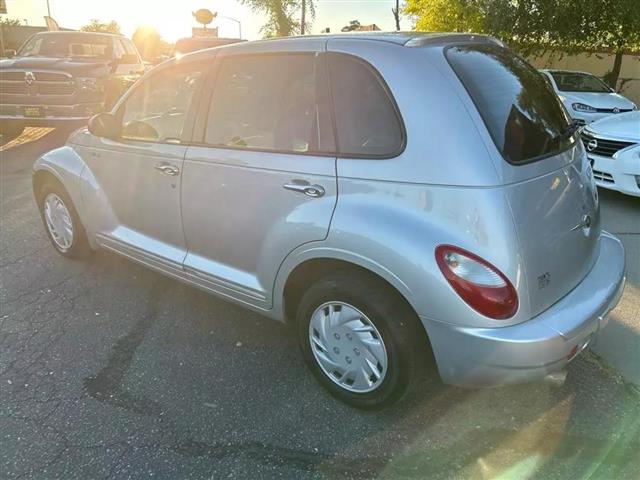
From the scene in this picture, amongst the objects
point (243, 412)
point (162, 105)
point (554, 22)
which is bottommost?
point (243, 412)

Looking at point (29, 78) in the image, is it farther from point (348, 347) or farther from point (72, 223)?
point (348, 347)

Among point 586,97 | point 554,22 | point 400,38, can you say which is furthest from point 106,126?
point 554,22

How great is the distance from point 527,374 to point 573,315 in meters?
0.34

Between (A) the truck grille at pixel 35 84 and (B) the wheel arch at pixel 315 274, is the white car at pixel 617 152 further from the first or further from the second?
(A) the truck grille at pixel 35 84

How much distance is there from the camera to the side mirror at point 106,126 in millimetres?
3578

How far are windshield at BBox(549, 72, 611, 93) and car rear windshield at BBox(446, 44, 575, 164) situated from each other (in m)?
8.69

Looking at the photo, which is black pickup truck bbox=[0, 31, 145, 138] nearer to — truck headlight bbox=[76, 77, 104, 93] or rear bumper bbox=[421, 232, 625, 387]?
truck headlight bbox=[76, 77, 104, 93]

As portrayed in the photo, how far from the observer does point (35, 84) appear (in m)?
8.91

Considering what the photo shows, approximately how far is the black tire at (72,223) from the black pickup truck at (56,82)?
18.0ft

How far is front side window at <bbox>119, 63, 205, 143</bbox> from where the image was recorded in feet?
10.3

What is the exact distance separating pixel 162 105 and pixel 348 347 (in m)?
2.05

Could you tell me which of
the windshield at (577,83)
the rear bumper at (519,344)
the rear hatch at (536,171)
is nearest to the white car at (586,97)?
the windshield at (577,83)

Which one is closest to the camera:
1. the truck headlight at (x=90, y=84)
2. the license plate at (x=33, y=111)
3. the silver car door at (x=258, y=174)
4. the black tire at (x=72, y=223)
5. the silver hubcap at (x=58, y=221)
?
the silver car door at (x=258, y=174)

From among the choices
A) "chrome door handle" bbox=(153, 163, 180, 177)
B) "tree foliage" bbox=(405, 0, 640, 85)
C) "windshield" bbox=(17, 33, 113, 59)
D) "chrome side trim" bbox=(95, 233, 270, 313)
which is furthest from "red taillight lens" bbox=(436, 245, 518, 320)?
"tree foliage" bbox=(405, 0, 640, 85)
